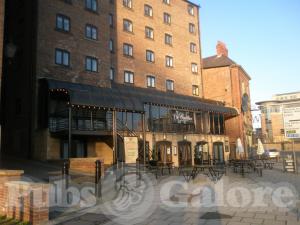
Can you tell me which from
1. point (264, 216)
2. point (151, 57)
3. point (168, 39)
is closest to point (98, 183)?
point (264, 216)

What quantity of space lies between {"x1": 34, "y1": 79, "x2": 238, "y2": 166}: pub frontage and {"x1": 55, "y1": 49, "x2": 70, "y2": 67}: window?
7.31 ft

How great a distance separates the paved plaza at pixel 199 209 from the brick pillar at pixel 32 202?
1.58ft

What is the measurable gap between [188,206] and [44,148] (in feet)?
47.2

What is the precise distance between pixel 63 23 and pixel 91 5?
368 cm

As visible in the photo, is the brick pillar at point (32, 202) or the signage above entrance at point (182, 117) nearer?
the brick pillar at point (32, 202)

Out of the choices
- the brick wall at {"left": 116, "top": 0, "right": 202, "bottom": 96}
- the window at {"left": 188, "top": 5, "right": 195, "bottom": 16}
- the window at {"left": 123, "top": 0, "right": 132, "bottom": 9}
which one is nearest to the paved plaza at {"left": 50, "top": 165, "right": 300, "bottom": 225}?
the brick wall at {"left": 116, "top": 0, "right": 202, "bottom": 96}

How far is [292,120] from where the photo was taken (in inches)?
755

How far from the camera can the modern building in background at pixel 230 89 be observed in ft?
137

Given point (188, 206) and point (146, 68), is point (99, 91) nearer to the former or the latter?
point (146, 68)

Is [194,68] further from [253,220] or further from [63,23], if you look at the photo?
[253,220]

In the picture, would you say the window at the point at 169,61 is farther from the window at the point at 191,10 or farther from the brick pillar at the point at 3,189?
the brick pillar at the point at 3,189

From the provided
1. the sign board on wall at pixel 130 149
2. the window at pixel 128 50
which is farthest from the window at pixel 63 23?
the sign board on wall at pixel 130 149

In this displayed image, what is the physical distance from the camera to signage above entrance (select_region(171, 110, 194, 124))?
3120cm

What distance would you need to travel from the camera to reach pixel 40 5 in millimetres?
23359
